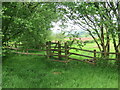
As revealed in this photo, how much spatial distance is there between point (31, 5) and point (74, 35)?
14.6 feet

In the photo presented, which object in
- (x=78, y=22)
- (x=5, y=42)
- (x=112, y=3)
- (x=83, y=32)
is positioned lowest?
(x=5, y=42)

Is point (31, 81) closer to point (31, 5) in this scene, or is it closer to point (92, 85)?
point (92, 85)

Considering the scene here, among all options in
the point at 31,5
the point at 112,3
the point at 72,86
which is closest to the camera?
the point at 72,86

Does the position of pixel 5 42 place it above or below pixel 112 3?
below

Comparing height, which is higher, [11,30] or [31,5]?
[31,5]

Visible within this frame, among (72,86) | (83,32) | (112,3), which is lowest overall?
(72,86)

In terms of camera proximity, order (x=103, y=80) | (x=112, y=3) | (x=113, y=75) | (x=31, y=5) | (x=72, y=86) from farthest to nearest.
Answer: (x=31, y=5)
(x=112, y=3)
(x=113, y=75)
(x=103, y=80)
(x=72, y=86)

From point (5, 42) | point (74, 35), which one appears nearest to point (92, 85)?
point (74, 35)

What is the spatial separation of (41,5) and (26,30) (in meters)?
2.54

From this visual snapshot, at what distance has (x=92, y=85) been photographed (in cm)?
583

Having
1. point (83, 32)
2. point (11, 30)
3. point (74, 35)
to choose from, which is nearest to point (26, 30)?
point (11, 30)

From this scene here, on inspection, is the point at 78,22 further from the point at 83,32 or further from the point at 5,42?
the point at 5,42

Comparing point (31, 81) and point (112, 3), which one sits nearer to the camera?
point (31, 81)

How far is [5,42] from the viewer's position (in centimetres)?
998
